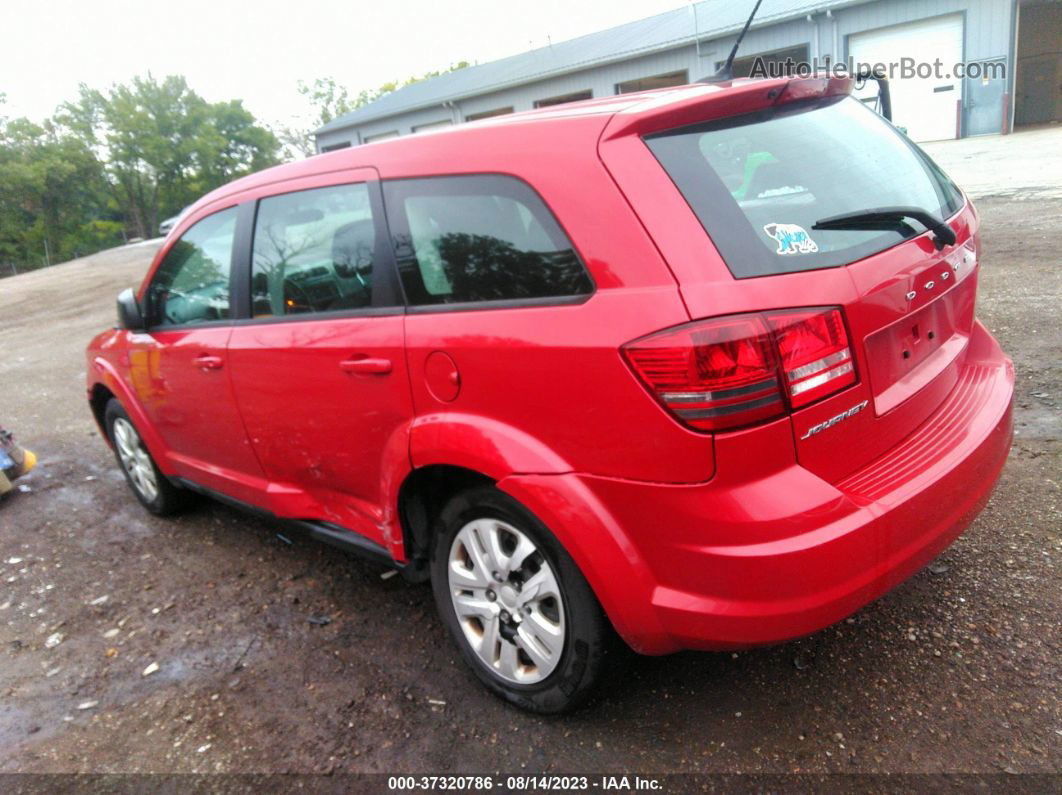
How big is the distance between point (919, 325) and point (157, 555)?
3.62 meters

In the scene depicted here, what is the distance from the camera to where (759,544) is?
1.86 m

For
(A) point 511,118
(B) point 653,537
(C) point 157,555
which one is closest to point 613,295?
(B) point 653,537

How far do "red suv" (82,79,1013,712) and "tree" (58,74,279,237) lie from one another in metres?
57.2

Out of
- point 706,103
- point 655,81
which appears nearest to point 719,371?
point 706,103

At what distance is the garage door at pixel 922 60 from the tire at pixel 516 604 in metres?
19.7

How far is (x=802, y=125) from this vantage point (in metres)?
2.30

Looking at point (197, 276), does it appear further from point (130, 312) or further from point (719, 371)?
point (719, 371)

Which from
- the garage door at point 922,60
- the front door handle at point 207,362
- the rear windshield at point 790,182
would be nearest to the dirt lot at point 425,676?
the front door handle at point 207,362

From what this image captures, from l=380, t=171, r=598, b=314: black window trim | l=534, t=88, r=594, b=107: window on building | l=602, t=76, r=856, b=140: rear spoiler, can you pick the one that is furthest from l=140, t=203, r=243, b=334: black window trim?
l=534, t=88, r=594, b=107: window on building

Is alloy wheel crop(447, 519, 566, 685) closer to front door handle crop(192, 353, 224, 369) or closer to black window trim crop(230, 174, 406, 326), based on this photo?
black window trim crop(230, 174, 406, 326)

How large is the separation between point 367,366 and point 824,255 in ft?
4.69

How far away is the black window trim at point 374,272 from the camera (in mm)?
2553

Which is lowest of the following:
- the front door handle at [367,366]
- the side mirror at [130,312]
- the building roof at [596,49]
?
the front door handle at [367,366]
